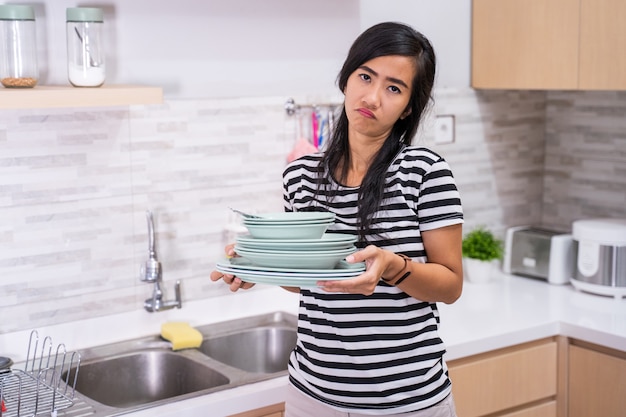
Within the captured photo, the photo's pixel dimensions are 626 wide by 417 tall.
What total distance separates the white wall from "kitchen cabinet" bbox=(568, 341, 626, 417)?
103cm

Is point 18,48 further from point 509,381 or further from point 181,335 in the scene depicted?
point 509,381

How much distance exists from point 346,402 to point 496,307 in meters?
1.11

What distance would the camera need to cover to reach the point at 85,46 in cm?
215

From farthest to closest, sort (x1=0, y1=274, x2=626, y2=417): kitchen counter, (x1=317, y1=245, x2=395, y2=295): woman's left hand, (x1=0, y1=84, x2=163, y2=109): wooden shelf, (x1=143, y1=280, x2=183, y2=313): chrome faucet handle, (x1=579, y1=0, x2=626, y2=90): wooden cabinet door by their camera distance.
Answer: (x1=579, y1=0, x2=626, y2=90): wooden cabinet door
(x1=143, y1=280, x2=183, y2=313): chrome faucet handle
(x1=0, y1=274, x2=626, y2=417): kitchen counter
(x1=0, y1=84, x2=163, y2=109): wooden shelf
(x1=317, y1=245, x2=395, y2=295): woman's left hand

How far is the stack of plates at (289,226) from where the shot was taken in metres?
1.48

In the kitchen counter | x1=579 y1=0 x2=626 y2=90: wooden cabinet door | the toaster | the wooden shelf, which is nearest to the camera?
the wooden shelf

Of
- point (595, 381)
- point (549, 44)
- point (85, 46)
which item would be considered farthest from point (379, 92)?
point (549, 44)

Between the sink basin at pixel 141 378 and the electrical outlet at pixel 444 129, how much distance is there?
122cm

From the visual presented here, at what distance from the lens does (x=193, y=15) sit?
245 cm

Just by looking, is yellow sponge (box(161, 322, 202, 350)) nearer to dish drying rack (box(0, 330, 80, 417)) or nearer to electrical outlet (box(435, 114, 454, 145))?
dish drying rack (box(0, 330, 80, 417))

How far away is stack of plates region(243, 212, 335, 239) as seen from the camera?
4.85 ft

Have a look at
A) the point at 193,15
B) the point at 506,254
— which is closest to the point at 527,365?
the point at 506,254

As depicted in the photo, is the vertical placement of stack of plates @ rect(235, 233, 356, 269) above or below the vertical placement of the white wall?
below

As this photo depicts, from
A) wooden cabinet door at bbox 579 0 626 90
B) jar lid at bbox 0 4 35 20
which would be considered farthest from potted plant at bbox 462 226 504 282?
jar lid at bbox 0 4 35 20
